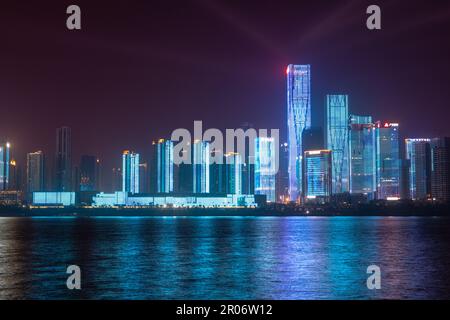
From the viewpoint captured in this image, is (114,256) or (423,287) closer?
(423,287)

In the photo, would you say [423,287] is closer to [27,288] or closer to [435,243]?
[27,288]

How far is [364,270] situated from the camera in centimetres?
5259

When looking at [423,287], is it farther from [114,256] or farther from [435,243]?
[435,243]

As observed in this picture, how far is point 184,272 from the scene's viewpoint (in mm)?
50875

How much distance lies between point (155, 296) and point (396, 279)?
18497 millimetres

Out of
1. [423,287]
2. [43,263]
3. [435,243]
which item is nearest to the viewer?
[423,287]
